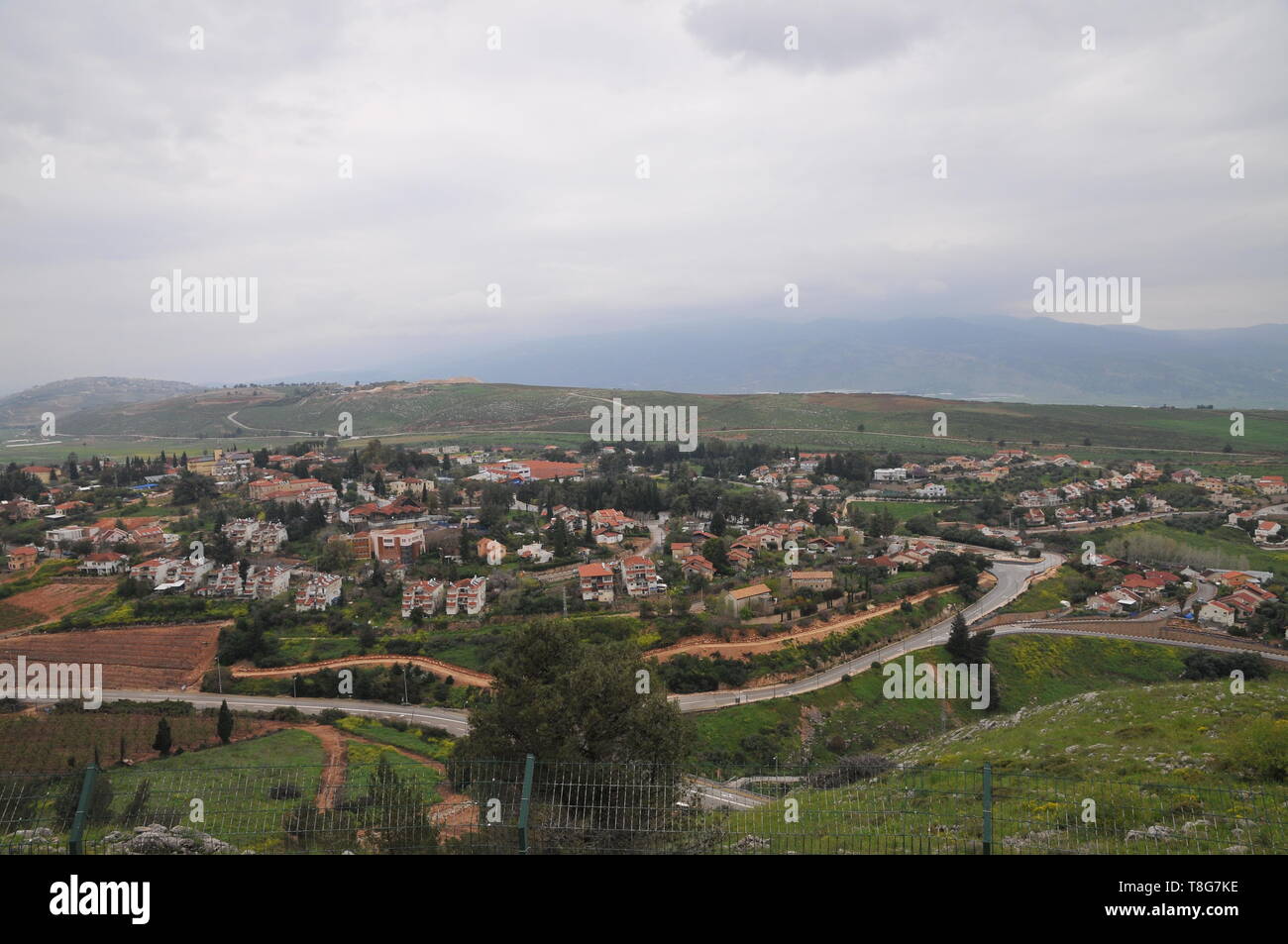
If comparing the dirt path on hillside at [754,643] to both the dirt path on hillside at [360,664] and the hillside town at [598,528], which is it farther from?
the dirt path on hillside at [360,664]

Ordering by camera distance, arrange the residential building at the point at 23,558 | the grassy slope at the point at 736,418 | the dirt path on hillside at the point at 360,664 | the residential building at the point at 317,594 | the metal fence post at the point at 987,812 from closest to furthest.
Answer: the metal fence post at the point at 987,812 → the dirt path on hillside at the point at 360,664 → the residential building at the point at 317,594 → the residential building at the point at 23,558 → the grassy slope at the point at 736,418

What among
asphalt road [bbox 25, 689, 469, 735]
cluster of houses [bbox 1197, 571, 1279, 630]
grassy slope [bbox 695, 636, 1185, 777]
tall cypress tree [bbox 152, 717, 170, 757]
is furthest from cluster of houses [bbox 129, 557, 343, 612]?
cluster of houses [bbox 1197, 571, 1279, 630]

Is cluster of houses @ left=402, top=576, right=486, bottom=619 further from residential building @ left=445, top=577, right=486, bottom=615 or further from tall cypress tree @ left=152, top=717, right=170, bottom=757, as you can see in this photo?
tall cypress tree @ left=152, top=717, right=170, bottom=757

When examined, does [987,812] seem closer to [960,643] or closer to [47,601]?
[960,643]

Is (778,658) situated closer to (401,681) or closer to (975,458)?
(401,681)

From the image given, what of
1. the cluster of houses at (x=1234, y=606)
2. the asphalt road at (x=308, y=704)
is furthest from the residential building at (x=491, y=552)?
the cluster of houses at (x=1234, y=606)

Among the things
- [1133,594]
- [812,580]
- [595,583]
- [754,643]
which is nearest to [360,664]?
[595,583]
